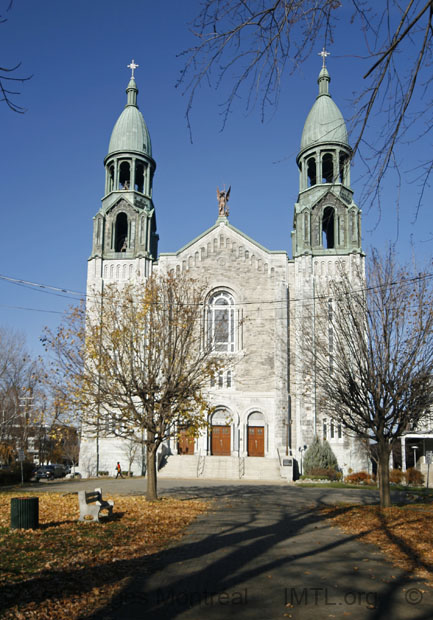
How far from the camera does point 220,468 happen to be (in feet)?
114

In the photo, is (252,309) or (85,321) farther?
(252,309)

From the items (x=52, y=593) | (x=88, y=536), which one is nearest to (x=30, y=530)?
(x=88, y=536)

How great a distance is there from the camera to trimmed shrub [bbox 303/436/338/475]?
33750mm

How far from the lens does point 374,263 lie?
19375 mm

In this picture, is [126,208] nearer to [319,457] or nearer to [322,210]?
[322,210]

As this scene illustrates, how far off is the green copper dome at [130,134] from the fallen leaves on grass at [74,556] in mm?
31056

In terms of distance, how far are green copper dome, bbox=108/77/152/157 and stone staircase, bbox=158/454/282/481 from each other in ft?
73.8

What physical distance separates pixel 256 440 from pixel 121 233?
62.0 feet

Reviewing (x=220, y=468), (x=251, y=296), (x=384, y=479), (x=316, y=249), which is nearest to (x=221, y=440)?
(x=220, y=468)

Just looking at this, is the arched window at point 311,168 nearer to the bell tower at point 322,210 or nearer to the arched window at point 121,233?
the bell tower at point 322,210

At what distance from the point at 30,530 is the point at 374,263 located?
532 inches

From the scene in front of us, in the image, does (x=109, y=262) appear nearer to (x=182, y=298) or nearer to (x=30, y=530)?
(x=182, y=298)

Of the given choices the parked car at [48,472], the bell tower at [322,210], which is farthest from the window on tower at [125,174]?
the parked car at [48,472]

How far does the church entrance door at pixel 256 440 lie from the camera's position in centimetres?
3653
